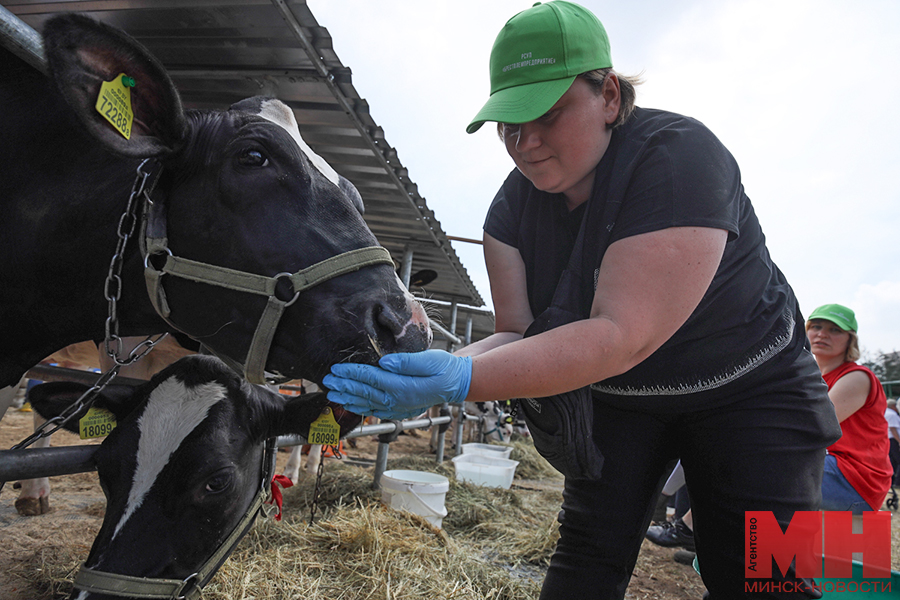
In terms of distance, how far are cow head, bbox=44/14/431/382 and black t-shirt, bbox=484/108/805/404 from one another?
0.65m

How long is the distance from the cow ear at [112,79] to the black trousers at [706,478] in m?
1.59

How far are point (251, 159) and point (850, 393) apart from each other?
152 inches

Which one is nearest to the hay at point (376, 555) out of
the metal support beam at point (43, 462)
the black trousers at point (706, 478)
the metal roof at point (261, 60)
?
the metal support beam at point (43, 462)

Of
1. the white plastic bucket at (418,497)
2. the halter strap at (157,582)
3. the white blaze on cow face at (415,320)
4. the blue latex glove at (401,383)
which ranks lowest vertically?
the halter strap at (157,582)

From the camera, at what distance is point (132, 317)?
1585 millimetres

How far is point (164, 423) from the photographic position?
1.81 metres

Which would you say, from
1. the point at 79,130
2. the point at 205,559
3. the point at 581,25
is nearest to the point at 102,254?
the point at 79,130

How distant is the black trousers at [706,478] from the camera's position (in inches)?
58.3

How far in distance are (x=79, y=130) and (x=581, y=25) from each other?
1511 mm

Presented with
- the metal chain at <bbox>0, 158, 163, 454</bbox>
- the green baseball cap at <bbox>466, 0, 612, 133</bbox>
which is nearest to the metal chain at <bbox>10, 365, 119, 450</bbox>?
the metal chain at <bbox>0, 158, 163, 454</bbox>

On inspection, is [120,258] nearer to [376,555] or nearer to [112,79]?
[112,79]

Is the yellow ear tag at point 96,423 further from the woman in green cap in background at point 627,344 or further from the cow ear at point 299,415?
the woman in green cap in background at point 627,344

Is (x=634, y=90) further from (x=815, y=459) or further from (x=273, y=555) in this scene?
(x=273, y=555)

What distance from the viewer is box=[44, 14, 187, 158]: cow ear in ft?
4.12
